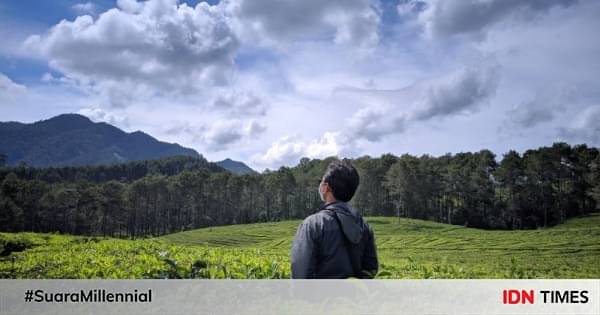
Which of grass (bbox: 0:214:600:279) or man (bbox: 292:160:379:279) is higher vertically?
man (bbox: 292:160:379:279)

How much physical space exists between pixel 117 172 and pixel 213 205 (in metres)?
32.3

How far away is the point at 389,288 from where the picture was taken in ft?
22.4

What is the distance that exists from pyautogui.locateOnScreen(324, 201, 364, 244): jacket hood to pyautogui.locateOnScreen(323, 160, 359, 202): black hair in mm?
89

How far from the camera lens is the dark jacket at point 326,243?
4699mm

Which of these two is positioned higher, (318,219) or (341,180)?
(341,180)

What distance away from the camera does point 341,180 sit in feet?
16.2

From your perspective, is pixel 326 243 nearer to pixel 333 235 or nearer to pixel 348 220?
pixel 333 235

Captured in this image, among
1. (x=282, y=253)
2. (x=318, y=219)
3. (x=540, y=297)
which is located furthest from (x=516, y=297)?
(x=282, y=253)

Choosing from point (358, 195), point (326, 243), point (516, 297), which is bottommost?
point (516, 297)

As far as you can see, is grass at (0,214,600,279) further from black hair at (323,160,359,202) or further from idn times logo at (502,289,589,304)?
black hair at (323,160,359,202)

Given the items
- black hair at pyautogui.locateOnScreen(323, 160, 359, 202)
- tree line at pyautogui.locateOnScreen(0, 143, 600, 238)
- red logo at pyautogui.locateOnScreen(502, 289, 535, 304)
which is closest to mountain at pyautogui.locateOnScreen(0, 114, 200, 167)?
tree line at pyautogui.locateOnScreen(0, 143, 600, 238)

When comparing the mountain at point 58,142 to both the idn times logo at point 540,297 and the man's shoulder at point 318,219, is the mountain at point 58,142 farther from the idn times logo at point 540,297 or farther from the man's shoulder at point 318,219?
the man's shoulder at point 318,219

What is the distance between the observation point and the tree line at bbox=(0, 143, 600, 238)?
44031 millimetres

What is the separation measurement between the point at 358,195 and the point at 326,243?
44.5 m
